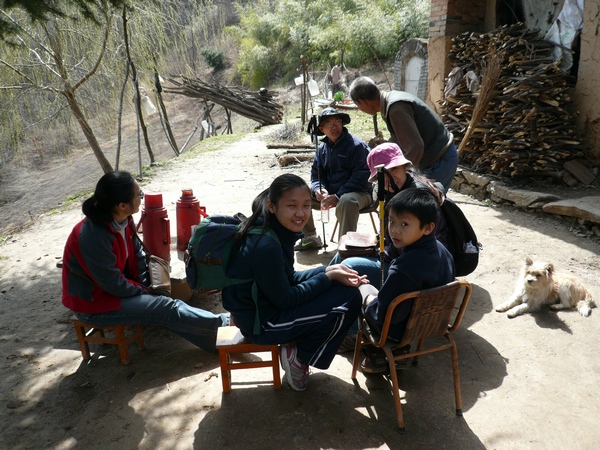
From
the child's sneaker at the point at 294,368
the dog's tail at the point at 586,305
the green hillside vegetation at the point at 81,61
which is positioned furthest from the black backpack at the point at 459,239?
the green hillside vegetation at the point at 81,61

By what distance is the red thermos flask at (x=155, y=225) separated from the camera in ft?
12.0

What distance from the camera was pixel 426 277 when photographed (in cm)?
233

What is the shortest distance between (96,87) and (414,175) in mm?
7439

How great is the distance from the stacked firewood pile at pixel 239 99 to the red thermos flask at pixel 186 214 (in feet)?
39.9

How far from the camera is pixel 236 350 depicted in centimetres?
262

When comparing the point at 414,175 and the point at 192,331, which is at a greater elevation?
the point at 414,175

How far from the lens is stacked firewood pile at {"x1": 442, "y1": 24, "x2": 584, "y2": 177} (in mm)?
6152

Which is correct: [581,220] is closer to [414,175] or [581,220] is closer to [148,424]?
[414,175]

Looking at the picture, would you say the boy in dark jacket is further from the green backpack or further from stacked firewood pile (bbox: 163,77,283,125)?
stacked firewood pile (bbox: 163,77,283,125)

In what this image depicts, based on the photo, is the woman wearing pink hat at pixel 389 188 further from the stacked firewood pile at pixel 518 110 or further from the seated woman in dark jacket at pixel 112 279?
the stacked firewood pile at pixel 518 110

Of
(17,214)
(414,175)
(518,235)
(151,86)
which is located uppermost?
(151,86)

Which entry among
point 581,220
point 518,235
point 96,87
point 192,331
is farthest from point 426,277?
point 96,87

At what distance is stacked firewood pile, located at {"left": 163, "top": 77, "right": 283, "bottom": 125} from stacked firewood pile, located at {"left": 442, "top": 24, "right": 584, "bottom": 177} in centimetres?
983

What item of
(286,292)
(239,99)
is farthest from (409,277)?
(239,99)
